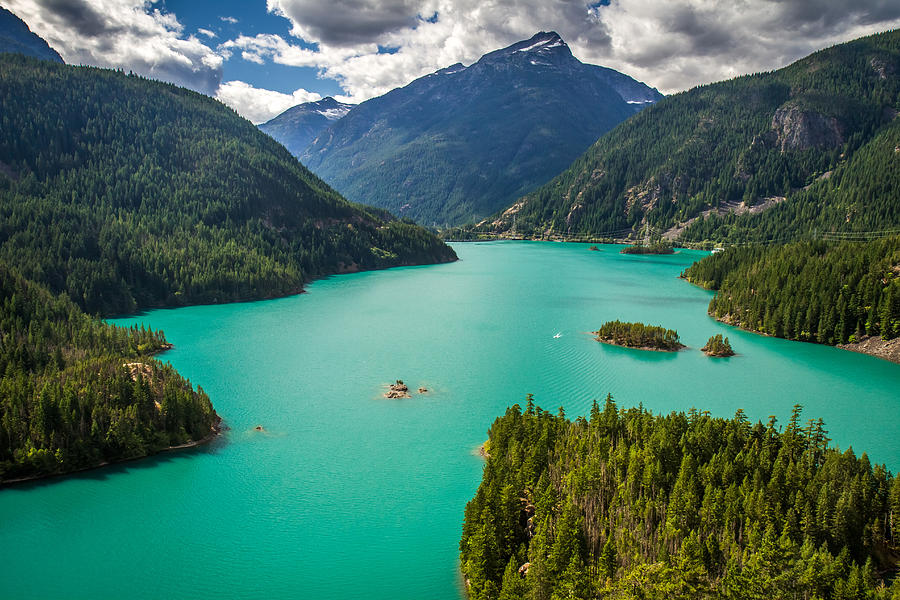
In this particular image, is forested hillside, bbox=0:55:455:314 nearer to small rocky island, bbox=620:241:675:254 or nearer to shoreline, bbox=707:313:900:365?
small rocky island, bbox=620:241:675:254

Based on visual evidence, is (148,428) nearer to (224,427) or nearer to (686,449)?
(224,427)

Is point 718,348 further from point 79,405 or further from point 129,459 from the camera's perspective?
point 79,405

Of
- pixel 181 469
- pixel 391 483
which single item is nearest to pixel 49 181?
pixel 181 469

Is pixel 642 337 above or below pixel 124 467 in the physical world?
above

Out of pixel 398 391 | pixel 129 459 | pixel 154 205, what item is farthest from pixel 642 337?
pixel 154 205

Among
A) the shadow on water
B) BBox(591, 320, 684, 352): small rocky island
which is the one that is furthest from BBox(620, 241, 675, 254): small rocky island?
the shadow on water

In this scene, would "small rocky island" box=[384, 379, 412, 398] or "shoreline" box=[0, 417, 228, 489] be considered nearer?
"shoreline" box=[0, 417, 228, 489]
